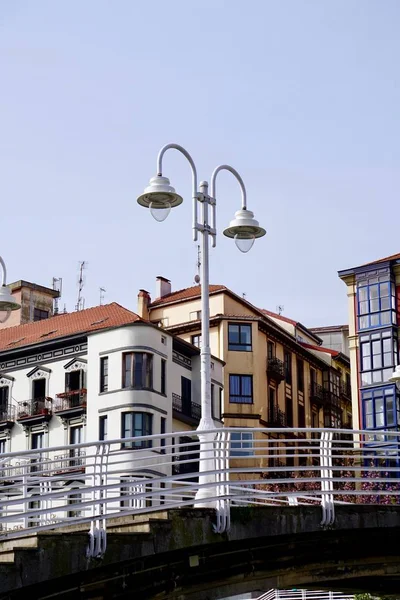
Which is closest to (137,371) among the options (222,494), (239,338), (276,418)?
(239,338)

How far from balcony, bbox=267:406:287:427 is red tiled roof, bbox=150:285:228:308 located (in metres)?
8.04

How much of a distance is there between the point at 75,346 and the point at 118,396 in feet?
15.3

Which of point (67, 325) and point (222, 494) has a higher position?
point (67, 325)

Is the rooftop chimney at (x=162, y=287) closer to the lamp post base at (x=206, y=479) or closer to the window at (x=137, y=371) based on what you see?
the window at (x=137, y=371)

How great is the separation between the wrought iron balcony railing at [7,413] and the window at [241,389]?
12979 millimetres

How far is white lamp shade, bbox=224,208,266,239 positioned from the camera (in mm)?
23234

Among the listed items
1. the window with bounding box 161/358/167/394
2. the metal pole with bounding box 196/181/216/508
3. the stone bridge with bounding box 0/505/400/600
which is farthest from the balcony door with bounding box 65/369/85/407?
the metal pole with bounding box 196/181/216/508

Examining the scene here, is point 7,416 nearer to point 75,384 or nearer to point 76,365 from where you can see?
point 75,384

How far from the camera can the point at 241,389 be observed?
72.9 metres

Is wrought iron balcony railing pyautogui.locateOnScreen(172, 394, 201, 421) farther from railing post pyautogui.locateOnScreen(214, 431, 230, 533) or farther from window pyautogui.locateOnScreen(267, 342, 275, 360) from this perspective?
railing post pyautogui.locateOnScreen(214, 431, 230, 533)

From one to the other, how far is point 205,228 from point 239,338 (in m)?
51.4

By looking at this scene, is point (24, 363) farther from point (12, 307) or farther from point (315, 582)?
point (315, 582)

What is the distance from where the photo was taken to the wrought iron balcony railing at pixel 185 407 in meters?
65.8

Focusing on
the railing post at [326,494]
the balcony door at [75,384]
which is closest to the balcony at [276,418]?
the balcony door at [75,384]
